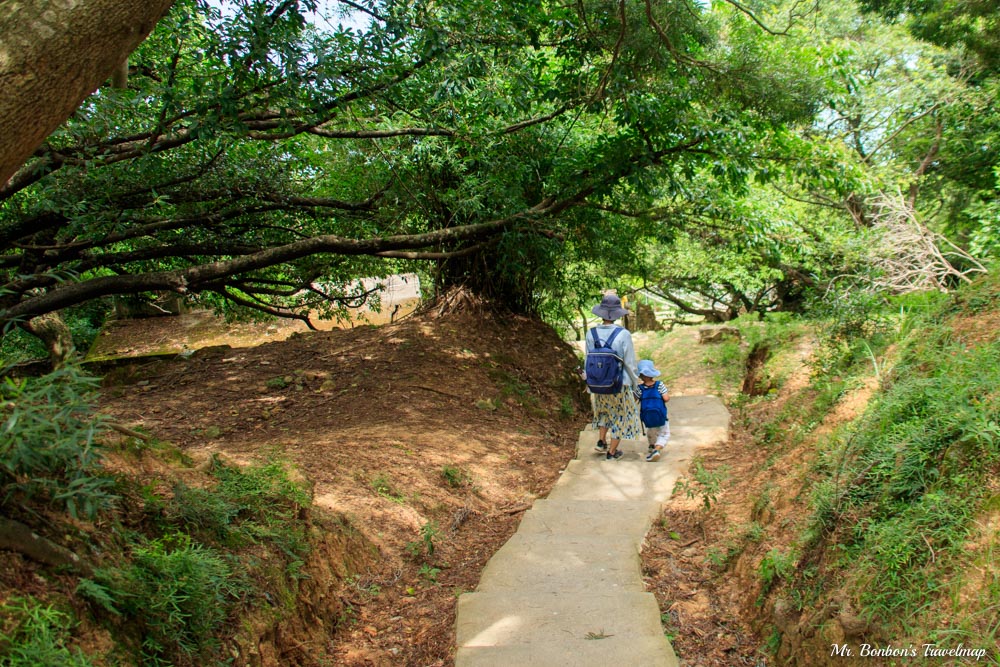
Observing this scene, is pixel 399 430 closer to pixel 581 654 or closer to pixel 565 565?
pixel 565 565

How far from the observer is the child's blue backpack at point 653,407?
6852 mm

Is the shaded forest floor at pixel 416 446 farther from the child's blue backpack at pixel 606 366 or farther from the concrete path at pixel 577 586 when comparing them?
the child's blue backpack at pixel 606 366

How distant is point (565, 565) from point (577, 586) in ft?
1.07

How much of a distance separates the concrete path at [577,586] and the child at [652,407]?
10.5 inches

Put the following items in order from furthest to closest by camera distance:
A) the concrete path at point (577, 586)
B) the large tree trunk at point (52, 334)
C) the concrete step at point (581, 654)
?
the large tree trunk at point (52, 334), the concrete path at point (577, 586), the concrete step at point (581, 654)

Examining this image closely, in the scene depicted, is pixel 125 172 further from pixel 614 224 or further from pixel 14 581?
pixel 614 224

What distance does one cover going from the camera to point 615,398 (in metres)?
7.04

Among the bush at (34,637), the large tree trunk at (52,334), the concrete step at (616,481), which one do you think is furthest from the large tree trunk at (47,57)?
the large tree trunk at (52,334)

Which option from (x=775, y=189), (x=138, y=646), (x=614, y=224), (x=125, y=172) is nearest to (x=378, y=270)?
(x=614, y=224)

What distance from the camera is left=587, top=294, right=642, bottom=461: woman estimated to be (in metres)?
6.77

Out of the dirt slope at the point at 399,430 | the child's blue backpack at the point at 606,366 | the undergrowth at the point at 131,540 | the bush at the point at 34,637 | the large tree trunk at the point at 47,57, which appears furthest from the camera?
the child's blue backpack at the point at 606,366

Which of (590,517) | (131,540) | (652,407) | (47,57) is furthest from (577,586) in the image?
(47,57)

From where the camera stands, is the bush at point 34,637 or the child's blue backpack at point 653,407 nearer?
the bush at point 34,637

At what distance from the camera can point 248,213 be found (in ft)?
23.6
